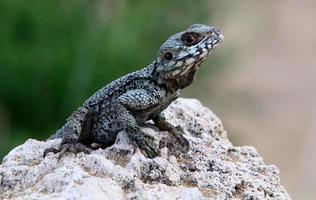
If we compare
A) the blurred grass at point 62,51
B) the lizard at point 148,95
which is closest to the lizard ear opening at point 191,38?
the lizard at point 148,95

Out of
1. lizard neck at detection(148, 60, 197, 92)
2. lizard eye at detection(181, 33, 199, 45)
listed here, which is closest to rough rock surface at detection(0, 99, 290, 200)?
lizard neck at detection(148, 60, 197, 92)

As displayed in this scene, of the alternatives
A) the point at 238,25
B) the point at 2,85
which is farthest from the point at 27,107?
the point at 238,25

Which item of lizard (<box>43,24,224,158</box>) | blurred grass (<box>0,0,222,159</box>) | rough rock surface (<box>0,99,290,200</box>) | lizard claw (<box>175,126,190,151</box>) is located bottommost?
rough rock surface (<box>0,99,290,200</box>)

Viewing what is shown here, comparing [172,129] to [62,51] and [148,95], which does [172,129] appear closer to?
[148,95]

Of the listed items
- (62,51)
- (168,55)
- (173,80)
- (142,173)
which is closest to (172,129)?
(173,80)

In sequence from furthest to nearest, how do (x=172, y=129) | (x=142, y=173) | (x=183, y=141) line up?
(x=172, y=129) → (x=183, y=141) → (x=142, y=173)

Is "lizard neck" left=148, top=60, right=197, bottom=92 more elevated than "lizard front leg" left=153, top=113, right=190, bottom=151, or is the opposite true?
"lizard neck" left=148, top=60, right=197, bottom=92

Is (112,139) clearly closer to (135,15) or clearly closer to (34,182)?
(34,182)

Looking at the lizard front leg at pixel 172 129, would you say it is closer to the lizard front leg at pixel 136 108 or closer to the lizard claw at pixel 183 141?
the lizard claw at pixel 183 141

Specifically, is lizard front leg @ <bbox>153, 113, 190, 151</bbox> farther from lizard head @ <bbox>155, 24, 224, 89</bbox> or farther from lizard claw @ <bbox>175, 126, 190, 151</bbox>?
lizard head @ <bbox>155, 24, 224, 89</bbox>
